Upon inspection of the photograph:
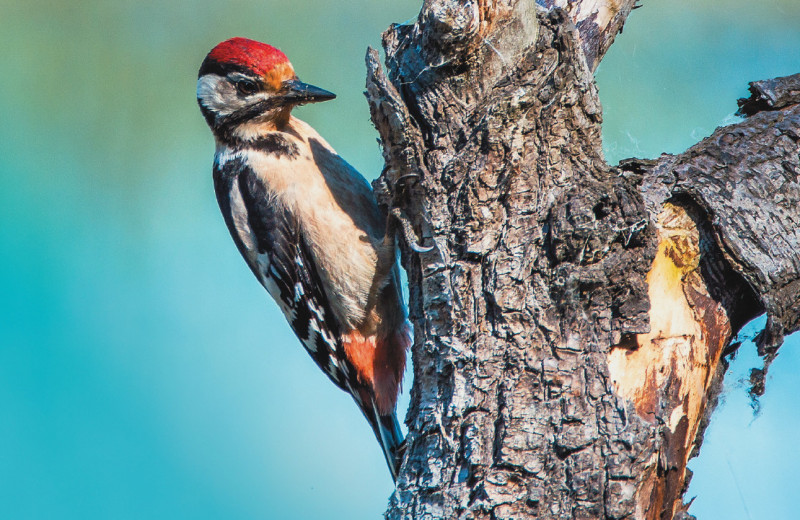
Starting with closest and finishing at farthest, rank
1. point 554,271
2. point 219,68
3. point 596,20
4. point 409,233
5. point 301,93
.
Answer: point 554,271, point 409,233, point 596,20, point 301,93, point 219,68

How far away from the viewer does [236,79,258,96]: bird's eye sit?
295 centimetres

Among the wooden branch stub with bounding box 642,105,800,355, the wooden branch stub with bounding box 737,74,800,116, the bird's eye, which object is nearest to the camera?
the wooden branch stub with bounding box 642,105,800,355

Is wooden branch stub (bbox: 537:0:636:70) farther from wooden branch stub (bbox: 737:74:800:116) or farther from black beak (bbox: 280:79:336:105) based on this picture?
black beak (bbox: 280:79:336:105)

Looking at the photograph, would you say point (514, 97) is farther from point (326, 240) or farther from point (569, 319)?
point (326, 240)

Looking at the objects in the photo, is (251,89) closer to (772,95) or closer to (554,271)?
(554,271)

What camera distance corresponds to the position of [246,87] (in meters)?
2.97

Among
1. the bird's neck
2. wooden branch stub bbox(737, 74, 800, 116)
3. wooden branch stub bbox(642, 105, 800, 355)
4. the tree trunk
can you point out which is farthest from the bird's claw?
wooden branch stub bbox(737, 74, 800, 116)

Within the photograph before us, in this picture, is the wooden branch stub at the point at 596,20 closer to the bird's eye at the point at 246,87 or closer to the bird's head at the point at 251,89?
the bird's head at the point at 251,89

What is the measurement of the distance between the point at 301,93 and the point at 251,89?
0.81ft

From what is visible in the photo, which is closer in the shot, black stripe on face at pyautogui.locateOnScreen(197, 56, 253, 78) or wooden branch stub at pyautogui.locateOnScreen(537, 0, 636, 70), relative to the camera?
wooden branch stub at pyautogui.locateOnScreen(537, 0, 636, 70)

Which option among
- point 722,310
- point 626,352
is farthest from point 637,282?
point 722,310

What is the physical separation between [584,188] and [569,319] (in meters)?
0.35

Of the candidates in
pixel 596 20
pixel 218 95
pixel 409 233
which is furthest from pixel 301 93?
pixel 596 20

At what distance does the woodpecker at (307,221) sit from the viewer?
2836 millimetres
